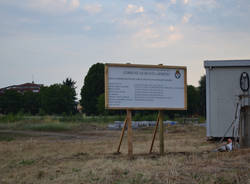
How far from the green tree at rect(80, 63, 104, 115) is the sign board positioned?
59.3 metres

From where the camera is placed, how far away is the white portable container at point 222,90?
15938 millimetres

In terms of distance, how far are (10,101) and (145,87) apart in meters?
73.4

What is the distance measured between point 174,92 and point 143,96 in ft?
3.52

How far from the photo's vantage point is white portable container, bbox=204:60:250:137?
52.3 feet

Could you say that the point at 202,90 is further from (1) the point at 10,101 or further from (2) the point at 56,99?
(1) the point at 10,101

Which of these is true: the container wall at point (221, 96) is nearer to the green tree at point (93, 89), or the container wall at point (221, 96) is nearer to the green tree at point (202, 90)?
the green tree at point (202, 90)

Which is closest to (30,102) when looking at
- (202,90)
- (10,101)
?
(10,101)

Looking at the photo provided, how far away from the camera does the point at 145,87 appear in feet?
37.5

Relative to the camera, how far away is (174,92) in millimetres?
11797

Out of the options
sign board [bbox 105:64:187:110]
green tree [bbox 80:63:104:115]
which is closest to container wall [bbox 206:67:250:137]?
sign board [bbox 105:64:187:110]

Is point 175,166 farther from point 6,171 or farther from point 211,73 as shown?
point 211,73

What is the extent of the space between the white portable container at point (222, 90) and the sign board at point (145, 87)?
4.56 m

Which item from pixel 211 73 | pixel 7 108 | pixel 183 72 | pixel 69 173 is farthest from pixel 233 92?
pixel 7 108

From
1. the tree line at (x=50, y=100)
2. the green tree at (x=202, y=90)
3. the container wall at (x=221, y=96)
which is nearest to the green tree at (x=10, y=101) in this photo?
the tree line at (x=50, y=100)
